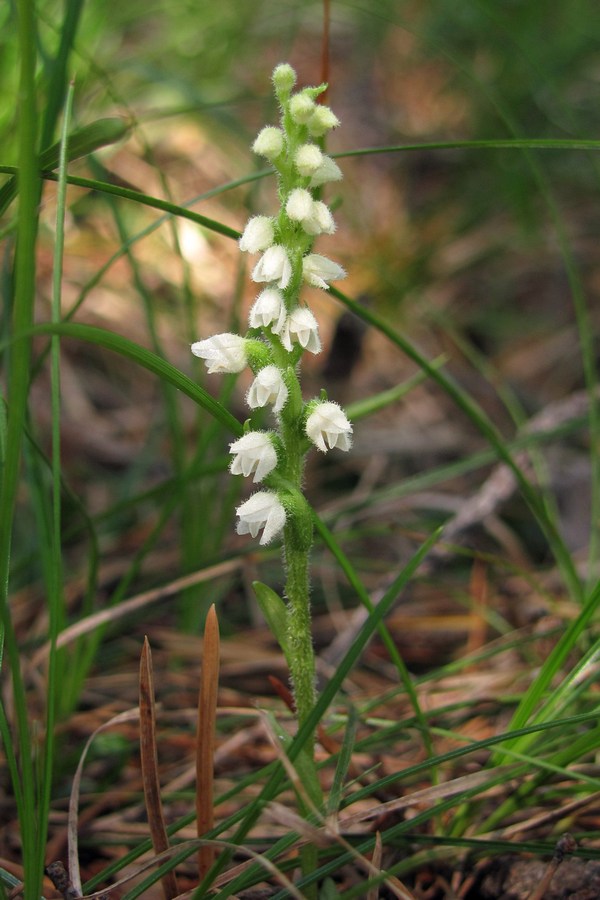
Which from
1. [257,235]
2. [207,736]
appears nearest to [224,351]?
[257,235]

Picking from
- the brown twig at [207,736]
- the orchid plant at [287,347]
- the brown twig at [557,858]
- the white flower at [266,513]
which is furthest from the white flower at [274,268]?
the brown twig at [557,858]

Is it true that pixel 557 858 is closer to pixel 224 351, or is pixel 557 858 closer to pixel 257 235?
pixel 224 351

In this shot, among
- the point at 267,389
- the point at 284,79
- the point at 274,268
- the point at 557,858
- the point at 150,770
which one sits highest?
the point at 284,79

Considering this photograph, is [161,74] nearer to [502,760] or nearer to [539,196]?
[539,196]

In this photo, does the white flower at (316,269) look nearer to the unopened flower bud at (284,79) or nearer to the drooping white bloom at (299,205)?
the drooping white bloom at (299,205)

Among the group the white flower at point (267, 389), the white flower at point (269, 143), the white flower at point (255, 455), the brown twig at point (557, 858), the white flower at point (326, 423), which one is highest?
the white flower at point (269, 143)

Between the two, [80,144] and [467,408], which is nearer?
[80,144]

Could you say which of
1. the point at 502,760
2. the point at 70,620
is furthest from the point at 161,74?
the point at 502,760
